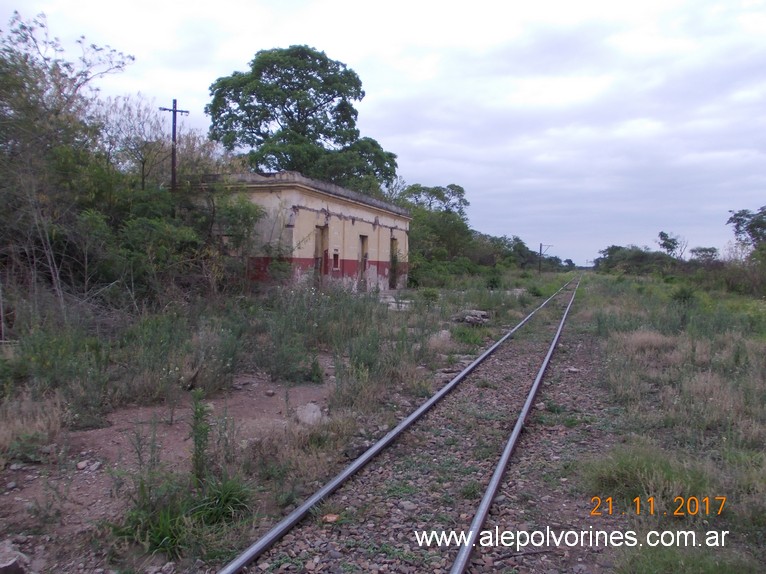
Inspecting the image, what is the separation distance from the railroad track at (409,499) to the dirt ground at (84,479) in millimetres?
908

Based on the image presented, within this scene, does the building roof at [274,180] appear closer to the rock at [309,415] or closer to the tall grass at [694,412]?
the tall grass at [694,412]

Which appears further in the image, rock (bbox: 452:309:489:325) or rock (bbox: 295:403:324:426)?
rock (bbox: 452:309:489:325)

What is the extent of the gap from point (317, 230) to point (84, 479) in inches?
588

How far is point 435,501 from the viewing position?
16.2 feet

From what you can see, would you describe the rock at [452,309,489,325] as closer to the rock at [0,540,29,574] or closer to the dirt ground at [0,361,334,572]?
the dirt ground at [0,361,334,572]

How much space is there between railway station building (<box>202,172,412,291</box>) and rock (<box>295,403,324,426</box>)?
338 inches

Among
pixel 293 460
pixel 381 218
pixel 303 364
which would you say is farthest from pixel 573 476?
pixel 381 218

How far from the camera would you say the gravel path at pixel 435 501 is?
400 cm

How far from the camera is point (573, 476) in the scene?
5.48m

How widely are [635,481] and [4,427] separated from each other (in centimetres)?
595

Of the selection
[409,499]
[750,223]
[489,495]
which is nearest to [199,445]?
[409,499]

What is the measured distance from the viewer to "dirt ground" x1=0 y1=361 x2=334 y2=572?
4176 mm

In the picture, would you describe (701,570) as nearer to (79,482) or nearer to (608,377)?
(79,482)

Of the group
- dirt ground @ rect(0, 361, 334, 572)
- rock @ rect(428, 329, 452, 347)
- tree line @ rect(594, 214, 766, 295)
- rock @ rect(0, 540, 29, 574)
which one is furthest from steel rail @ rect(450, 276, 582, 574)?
tree line @ rect(594, 214, 766, 295)
